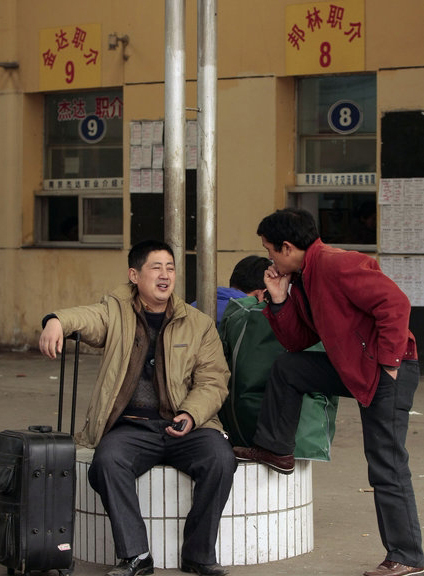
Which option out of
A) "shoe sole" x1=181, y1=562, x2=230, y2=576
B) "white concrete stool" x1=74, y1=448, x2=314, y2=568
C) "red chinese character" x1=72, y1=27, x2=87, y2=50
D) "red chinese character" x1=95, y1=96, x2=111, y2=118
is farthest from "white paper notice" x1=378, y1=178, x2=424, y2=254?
"shoe sole" x1=181, y1=562, x2=230, y2=576

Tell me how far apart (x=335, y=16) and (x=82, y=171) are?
3488mm

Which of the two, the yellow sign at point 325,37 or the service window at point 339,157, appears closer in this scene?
the yellow sign at point 325,37

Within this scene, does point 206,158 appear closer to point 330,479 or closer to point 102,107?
point 330,479

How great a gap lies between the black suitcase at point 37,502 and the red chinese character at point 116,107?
7.96 meters

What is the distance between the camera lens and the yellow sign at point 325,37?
10.5m

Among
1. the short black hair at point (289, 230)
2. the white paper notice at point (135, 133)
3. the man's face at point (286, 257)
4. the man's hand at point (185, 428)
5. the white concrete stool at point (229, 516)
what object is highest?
the white paper notice at point (135, 133)

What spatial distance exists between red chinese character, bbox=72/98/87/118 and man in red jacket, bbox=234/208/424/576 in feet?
26.0

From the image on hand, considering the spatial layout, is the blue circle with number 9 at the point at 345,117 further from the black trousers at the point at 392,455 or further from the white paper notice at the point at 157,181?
the black trousers at the point at 392,455

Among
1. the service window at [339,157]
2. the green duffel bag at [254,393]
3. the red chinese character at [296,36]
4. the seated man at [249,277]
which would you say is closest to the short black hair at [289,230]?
the green duffel bag at [254,393]

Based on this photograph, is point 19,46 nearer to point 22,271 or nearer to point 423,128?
point 22,271

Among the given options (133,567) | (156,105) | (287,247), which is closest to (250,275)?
(287,247)

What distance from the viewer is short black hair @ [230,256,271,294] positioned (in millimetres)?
6207

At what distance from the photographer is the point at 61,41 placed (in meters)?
12.1

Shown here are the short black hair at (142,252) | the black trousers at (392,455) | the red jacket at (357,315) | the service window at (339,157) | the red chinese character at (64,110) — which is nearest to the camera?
the red jacket at (357,315)
